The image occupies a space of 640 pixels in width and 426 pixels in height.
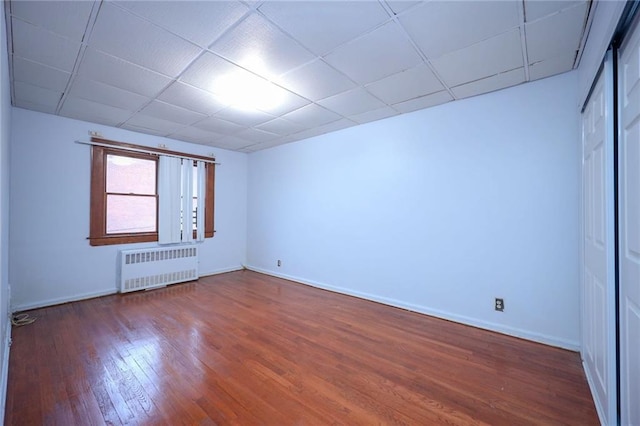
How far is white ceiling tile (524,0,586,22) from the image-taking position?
1688mm

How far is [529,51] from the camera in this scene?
219 centimetres

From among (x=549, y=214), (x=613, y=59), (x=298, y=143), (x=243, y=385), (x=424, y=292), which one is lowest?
(x=243, y=385)

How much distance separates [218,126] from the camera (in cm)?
411

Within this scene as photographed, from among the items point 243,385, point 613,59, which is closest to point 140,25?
point 243,385

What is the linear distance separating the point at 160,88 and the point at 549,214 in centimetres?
419

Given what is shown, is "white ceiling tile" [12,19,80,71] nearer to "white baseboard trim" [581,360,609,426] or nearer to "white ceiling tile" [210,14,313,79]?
"white ceiling tile" [210,14,313,79]

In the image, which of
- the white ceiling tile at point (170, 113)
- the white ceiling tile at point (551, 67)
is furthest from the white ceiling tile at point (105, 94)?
the white ceiling tile at point (551, 67)

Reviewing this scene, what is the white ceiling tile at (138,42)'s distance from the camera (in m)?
1.87

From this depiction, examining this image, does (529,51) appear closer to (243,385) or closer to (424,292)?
(424,292)

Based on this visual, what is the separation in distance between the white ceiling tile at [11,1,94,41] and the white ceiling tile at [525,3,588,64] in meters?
3.09

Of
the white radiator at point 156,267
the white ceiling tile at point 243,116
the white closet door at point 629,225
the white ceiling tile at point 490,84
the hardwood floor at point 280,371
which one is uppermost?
the white ceiling tile at point 243,116

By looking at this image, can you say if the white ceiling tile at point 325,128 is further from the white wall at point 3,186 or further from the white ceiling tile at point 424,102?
the white wall at point 3,186

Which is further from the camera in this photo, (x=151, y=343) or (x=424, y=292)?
(x=424, y=292)

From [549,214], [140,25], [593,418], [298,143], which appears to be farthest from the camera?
[298,143]
